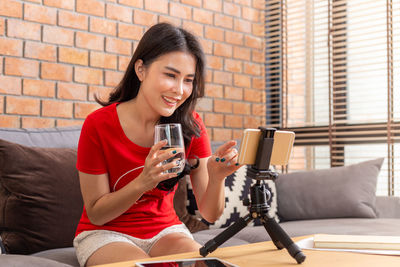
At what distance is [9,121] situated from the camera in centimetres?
229

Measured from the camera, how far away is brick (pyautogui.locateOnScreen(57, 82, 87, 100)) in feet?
8.11

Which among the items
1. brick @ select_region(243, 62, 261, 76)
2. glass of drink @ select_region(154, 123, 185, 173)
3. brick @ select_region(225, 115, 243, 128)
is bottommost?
glass of drink @ select_region(154, 123, 185, 173)

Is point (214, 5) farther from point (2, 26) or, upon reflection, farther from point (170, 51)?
point (170, 51)

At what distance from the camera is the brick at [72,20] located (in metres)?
2.47

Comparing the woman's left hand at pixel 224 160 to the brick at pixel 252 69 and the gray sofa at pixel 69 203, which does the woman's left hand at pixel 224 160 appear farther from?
the brick at pixel 252 69

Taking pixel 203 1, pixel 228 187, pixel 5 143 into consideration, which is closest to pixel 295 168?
pixel 228 187

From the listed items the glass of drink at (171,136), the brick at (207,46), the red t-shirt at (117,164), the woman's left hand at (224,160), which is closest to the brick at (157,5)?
the brick at (207,46)

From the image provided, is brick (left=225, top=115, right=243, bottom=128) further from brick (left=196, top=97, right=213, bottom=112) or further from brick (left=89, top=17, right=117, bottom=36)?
brick (left=89, top=17, right=117, bottom=36)

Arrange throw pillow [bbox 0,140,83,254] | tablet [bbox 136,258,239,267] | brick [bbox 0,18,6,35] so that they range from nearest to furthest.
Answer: tablet [bbox 136,258,239,267] → throw pillow [bbox 0,140,83,254] → brick [bbox 0,18,6,35]

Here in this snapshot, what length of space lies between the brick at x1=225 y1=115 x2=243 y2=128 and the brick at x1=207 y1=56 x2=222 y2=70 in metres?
0.35

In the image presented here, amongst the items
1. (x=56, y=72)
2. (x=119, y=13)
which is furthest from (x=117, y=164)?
(x=119, y=13)

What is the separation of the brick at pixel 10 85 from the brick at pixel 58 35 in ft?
0.88

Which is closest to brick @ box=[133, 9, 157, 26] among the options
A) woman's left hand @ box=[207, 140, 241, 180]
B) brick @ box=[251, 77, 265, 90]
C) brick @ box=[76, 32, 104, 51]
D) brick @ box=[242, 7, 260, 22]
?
brick @ box=[76, 32, 104, 51]

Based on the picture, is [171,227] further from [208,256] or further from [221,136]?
[221,136]
